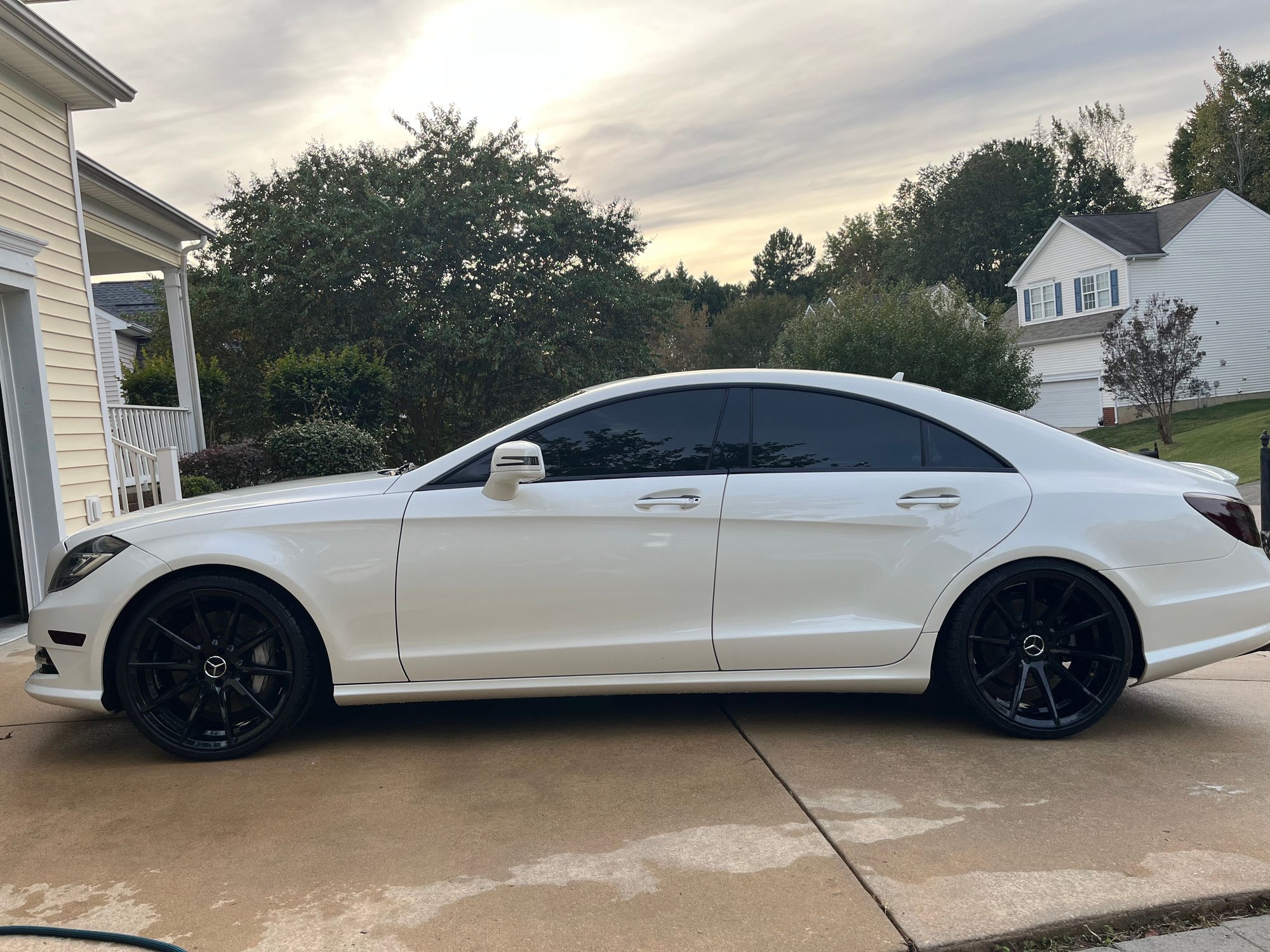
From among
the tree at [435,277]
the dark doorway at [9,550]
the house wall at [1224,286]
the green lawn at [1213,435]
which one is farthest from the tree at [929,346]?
the dark doorway at [9,550]

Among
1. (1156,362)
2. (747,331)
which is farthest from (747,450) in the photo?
(747,331)

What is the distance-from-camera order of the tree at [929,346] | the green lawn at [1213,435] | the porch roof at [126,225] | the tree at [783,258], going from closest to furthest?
the porch roof at [126,225] → the green lawn at [1213,435] → the tree at [929,346] → the tree at [783,258]

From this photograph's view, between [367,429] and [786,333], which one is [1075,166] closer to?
[786,333]

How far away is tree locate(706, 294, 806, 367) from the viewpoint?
59.0 metres

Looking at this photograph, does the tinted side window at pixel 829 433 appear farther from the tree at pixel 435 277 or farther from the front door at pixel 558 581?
the tree at pixel 435 277

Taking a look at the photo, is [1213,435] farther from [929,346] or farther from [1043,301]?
[1043,301]

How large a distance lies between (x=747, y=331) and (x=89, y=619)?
186 feet

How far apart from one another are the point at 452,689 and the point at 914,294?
90.1ft

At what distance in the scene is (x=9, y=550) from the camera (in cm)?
757

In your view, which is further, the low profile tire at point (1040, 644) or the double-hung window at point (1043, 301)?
the double-hung window at point (1043, 301)

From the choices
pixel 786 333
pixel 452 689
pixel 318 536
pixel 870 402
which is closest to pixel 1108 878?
pixel 870 402


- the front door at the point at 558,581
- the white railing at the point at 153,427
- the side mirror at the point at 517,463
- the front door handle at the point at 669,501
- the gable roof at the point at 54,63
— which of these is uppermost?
the gable roof at the point at 54,63

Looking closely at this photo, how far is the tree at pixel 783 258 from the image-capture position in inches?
3745

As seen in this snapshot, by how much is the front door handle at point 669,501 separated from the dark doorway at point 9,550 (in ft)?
19.1
